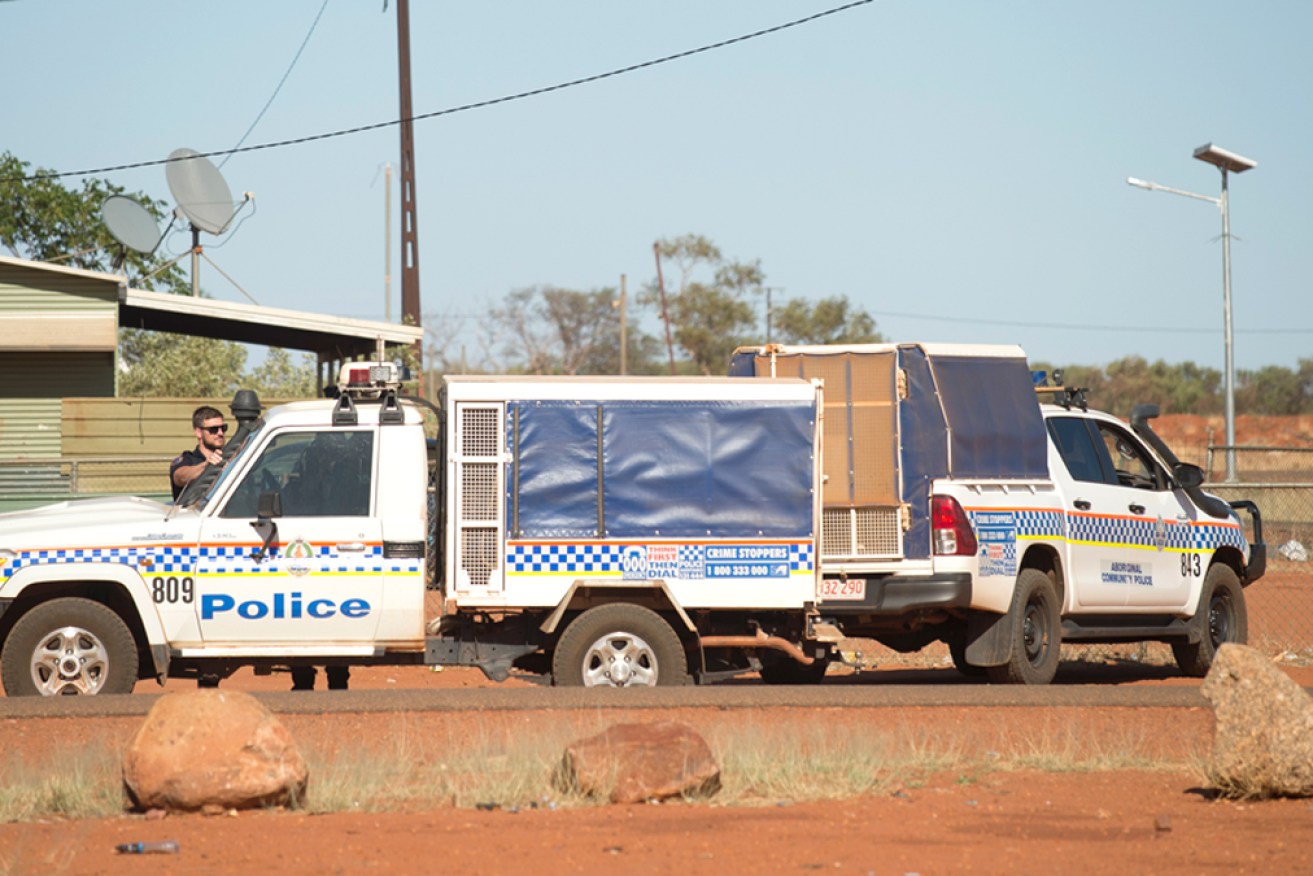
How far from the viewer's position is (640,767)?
783 cm

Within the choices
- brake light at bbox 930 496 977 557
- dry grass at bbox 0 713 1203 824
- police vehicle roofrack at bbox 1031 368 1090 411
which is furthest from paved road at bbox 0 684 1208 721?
police vehicle roofrack at bbox 1031 368 1090 411

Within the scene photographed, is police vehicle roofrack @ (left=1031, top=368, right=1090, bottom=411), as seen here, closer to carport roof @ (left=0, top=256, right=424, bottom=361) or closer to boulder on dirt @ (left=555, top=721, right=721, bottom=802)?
boulder on dirt @ (left=555, top=721, right=721, bottom=802)

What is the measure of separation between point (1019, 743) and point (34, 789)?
552cm

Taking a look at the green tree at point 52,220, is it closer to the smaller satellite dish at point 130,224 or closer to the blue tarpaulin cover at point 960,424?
the smaller satellite dish at point 130,224

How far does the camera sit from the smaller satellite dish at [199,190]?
2644 cm

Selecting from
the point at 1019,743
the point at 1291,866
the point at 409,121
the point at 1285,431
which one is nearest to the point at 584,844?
the point at 1291,866

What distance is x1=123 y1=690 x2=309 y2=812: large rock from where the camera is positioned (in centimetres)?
752

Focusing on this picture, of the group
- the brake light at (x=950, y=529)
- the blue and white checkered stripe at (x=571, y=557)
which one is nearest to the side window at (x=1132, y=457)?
the brake light at (x=950, y=529)

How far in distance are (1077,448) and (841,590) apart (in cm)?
275

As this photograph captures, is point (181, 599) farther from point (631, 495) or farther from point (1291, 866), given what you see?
point (1291, 866)

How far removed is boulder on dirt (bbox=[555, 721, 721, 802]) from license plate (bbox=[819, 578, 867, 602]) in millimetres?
3853

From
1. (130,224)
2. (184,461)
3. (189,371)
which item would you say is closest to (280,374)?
(189,371)

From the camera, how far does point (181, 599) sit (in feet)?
34.8

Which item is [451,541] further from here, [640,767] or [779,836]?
[779,836]
